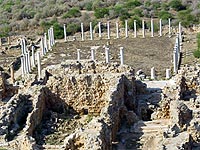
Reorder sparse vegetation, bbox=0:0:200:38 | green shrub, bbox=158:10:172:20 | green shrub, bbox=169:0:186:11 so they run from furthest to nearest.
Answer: green shrub, bbox=169:0:186:11 → sparse vegetation, bbox=0:0:200:38 → green shrub, bbox=158:10:172:20

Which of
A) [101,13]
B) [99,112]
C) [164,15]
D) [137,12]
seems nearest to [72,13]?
[101,13]

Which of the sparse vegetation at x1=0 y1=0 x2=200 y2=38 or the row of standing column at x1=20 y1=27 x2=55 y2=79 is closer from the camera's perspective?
the row of standing column at x1=20 y1=27 x2=55 y2=79

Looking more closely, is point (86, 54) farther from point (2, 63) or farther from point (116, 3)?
point (116, 3)

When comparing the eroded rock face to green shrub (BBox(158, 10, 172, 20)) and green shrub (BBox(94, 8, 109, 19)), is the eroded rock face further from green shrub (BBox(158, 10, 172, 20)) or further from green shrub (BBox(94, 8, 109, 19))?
green shrub (BBox(94, 8, 109, 19))

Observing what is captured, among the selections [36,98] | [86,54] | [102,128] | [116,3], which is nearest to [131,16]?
[116,3]

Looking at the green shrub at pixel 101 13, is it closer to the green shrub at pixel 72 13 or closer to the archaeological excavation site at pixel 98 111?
the green shrub at pixel 72 13

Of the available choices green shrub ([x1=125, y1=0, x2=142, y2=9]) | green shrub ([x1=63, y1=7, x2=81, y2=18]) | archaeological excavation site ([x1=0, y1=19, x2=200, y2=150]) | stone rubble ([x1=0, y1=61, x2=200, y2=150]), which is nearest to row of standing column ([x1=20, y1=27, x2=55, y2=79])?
archaeological excavation site ([x1=0, y1=19, x2=200, y2=150])

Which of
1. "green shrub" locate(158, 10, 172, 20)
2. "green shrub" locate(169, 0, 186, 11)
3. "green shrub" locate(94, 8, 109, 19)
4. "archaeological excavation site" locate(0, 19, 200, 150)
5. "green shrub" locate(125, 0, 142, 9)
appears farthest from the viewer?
"green shrub" locate(125, 0, 142, 9)

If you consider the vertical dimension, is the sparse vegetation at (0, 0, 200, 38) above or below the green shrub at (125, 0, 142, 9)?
below

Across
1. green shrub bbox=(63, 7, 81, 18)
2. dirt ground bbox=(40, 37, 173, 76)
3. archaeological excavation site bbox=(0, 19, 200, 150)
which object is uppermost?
archaeological excavation site bbox=(0, 19, 200, 150)

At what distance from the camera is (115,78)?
2302 centimetres

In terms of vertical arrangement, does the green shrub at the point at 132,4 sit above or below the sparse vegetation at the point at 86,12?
above

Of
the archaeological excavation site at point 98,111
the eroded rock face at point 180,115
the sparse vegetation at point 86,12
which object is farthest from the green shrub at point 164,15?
the eroded rock face at point 180,115

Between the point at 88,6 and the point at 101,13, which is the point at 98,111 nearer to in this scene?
the point at 101,13
